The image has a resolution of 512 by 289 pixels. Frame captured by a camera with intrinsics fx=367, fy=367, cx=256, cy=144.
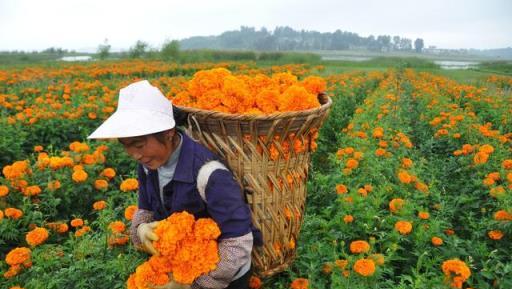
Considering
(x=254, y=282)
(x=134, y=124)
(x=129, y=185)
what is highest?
(x=134, y=124)

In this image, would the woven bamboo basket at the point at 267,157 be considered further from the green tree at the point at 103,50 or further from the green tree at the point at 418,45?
the green tree at the point at 418,45

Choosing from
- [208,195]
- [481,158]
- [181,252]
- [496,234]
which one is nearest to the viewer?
[181,252]

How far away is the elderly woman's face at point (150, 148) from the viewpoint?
1605mm

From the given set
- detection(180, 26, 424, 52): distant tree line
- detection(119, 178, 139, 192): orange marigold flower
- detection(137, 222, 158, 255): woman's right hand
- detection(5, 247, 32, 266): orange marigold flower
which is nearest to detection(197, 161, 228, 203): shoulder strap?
detection(137, 222, 158, 255): woman's right hand

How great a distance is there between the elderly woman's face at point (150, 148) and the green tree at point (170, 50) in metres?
27.6

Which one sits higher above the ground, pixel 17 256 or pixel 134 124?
pixel 134 124

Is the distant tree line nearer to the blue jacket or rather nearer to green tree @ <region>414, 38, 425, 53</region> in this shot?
green tree @ <region>414, 38, 425, 53</region>

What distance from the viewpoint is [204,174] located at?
1655 millimetres

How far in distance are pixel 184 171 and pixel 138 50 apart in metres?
30.9

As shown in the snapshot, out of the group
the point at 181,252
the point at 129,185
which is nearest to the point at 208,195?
the point at 181,252

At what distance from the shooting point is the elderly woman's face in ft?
5.27

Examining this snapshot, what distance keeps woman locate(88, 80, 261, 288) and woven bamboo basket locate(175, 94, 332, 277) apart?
12cm

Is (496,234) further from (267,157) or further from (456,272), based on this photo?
(267,157)

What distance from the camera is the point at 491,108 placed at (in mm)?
7078
